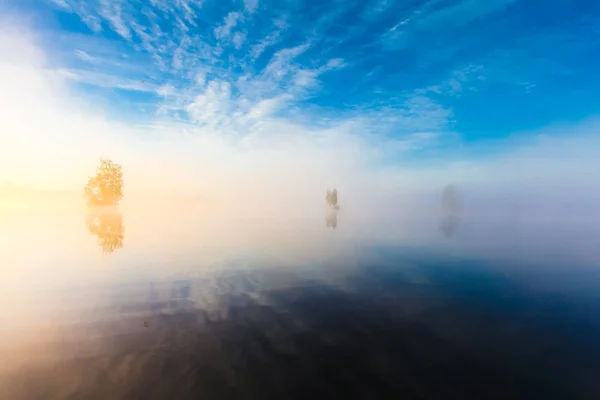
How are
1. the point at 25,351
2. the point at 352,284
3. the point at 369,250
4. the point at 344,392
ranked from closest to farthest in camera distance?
the point at 344,392, the point at 25,351, the point at 352,284, the point at 369,250

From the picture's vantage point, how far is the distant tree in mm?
129000

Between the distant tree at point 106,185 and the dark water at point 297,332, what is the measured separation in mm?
120787

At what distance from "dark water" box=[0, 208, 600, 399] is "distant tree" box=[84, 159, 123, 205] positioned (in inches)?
4755

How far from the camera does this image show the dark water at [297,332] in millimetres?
9508

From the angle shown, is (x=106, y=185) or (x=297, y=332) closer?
(x=297, y=332)

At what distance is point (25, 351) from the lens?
1169 centimetres

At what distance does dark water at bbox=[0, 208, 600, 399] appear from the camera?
951 centimetres

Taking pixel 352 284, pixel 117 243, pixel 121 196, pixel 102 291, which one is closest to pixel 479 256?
pixel 352 284

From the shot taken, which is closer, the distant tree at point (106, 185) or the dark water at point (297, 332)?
the dark water at point (297, 332)

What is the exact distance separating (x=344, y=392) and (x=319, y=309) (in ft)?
25.8

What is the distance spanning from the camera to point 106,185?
130000 millimetres

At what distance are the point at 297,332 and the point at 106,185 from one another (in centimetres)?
14662

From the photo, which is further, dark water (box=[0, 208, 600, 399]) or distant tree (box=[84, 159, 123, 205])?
distant tree (box=[84, 159, 123, 205])

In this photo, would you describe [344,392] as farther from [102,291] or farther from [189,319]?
[102,291]
